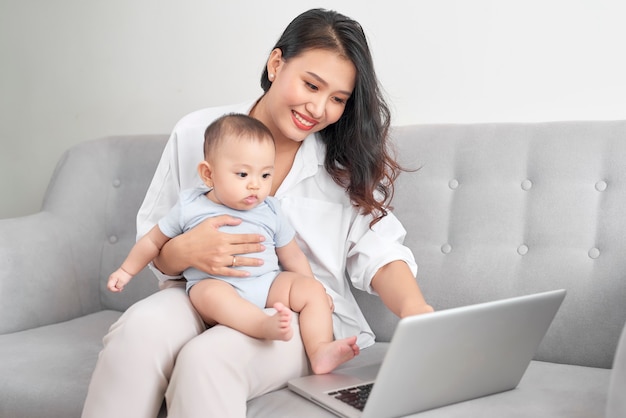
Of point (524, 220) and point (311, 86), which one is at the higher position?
point (311, 86)

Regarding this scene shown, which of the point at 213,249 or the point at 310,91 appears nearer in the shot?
the point at 213,249

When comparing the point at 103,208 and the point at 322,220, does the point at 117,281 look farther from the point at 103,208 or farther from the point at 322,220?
the point at 103,208

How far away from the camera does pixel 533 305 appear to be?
123 centimetres

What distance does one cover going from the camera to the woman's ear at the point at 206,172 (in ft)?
5.04

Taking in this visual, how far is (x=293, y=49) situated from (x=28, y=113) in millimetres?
1557

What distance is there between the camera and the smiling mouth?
1.67m

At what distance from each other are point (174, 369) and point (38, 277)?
846 millimetres

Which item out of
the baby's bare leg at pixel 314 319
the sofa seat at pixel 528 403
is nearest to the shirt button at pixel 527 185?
the sofa seat at pixel 528 403

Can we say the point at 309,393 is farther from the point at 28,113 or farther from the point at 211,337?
the point at 28,113

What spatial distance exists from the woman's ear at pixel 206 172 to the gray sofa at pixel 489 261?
17.0 inches

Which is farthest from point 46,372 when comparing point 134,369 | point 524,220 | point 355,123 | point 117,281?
point 524,220

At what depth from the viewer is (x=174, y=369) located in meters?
1.30

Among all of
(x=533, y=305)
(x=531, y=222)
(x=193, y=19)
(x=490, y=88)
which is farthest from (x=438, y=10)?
(x=533, y=305)

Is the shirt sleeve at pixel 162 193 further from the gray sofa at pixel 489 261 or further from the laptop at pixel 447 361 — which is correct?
the laptop at pixel 447 361
